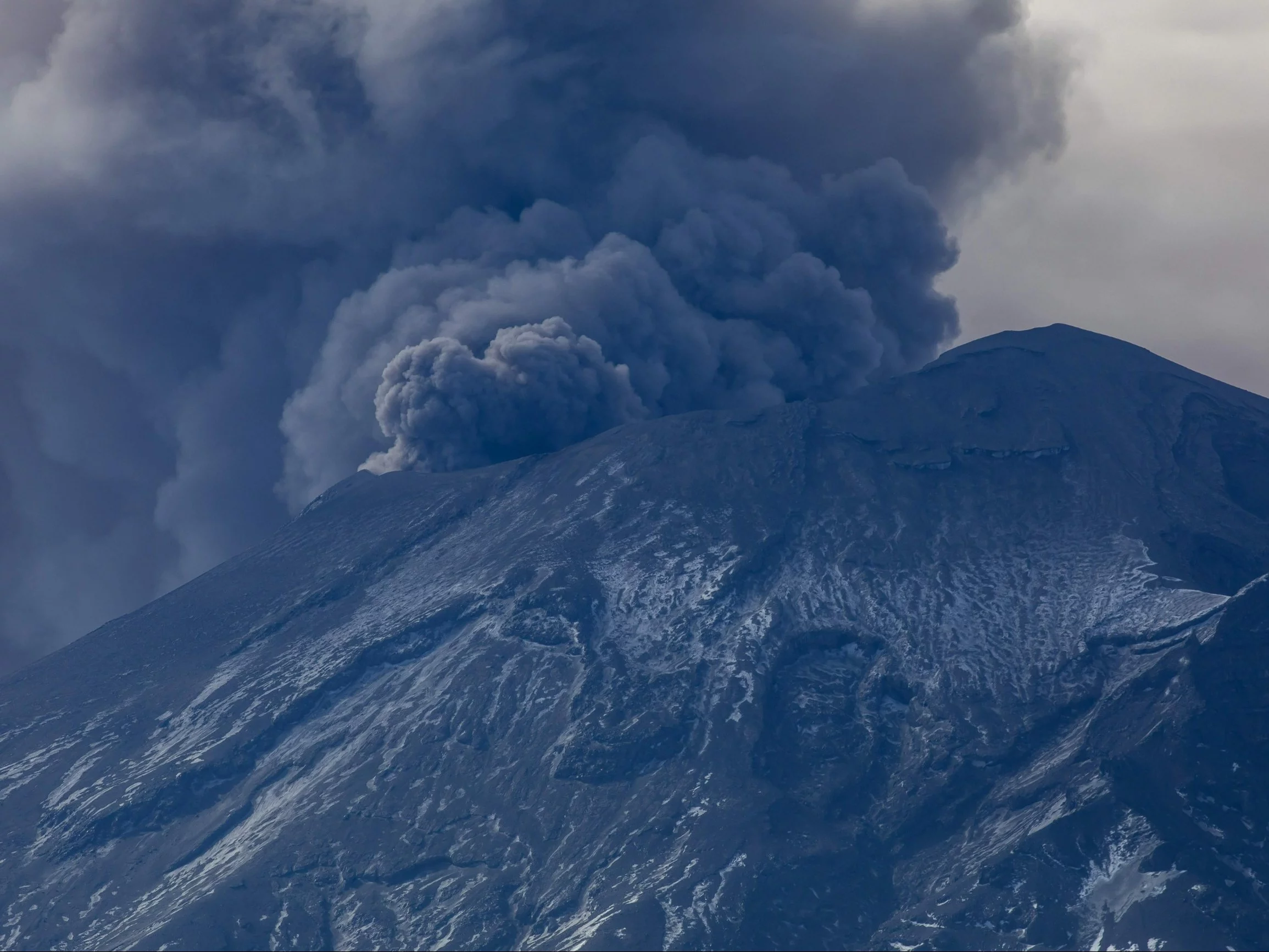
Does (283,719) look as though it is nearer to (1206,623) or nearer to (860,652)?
(860,652)

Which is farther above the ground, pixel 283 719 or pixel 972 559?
pixel 283 719

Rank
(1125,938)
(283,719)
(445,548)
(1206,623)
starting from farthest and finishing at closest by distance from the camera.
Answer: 1. (445,548)
2. (283,719)
3. (1206,623)
4. (1125,938)

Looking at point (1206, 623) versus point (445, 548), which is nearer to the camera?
point (1206, 623)

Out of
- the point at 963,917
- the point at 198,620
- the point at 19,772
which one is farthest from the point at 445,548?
the point at 963,917

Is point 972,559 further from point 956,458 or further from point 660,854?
point 660,854

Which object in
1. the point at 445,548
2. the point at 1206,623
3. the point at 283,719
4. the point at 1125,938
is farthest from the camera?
the point at 445,548

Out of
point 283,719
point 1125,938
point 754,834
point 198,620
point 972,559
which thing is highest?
point 198,620
